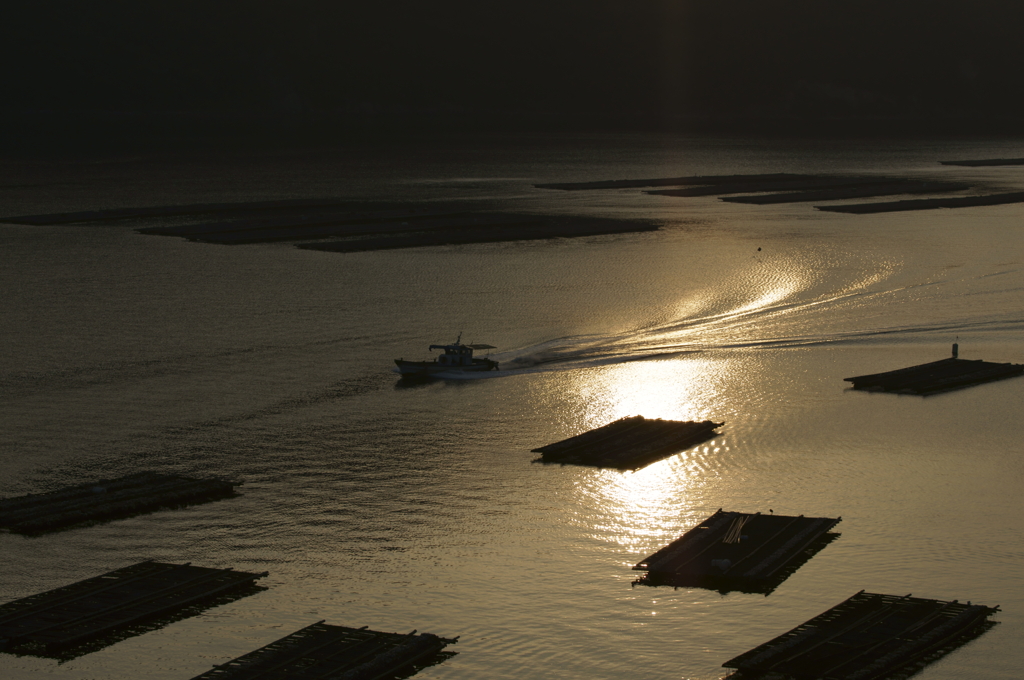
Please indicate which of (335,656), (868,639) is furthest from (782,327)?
(335,656)

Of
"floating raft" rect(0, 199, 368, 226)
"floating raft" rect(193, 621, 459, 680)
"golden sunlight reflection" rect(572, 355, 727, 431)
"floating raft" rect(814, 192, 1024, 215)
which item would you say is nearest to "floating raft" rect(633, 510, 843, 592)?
"floating raft" rect(193, 621, 459, 680)

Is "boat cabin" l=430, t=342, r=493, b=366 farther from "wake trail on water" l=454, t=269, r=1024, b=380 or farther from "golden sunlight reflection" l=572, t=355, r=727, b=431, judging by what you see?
"golden sunlight reflection" l=572, t=355, r=727, b=431

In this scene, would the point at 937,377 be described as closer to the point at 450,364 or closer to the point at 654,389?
the point at 654,389

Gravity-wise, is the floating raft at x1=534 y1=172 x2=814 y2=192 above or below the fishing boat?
above

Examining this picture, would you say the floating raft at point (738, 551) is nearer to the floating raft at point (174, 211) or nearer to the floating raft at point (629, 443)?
the floating raft at point (629, 443)

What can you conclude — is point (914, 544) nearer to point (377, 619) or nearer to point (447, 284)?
point (377, 619)
